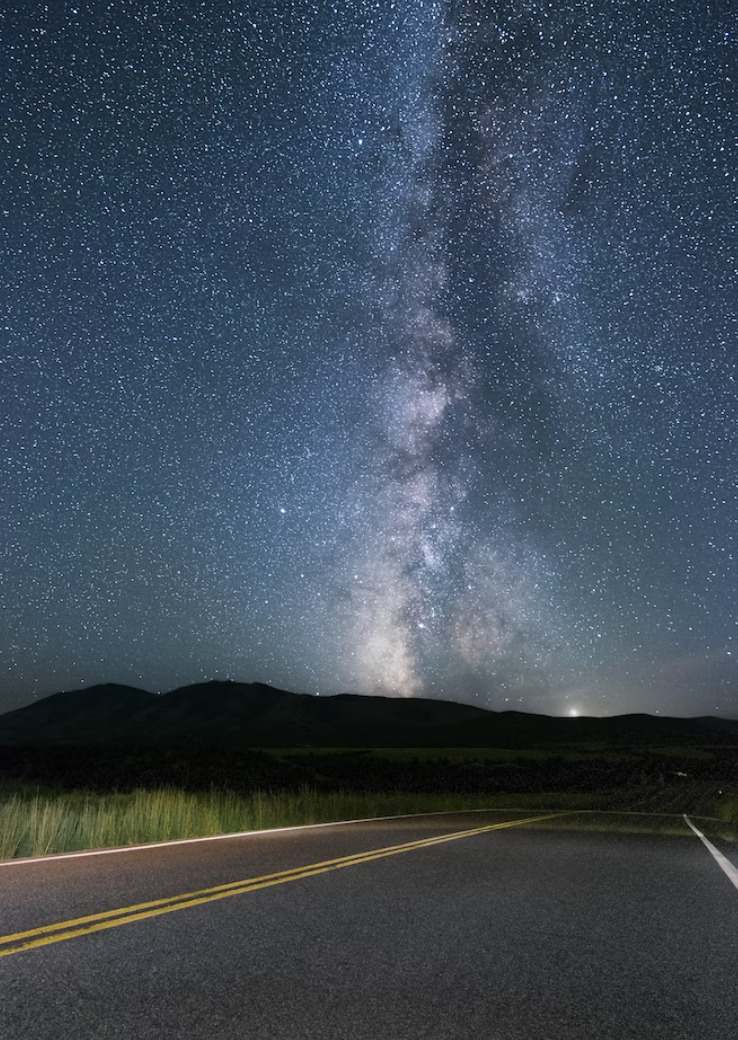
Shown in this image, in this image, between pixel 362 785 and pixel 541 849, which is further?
pixel 362 785

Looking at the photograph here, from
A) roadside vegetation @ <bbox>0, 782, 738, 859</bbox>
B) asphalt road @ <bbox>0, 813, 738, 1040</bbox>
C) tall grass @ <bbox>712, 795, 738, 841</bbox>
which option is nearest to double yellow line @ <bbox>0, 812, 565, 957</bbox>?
asphalt road @ <bbox>0, 813, 738, 1040</bbox>

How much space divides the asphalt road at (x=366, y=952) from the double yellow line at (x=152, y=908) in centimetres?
4

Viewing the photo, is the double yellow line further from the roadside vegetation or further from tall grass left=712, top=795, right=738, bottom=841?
tall grass left=712, top=795, right=738, bottom=841

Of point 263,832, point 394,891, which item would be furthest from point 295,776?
point 394,891

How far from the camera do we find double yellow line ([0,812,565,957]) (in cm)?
545

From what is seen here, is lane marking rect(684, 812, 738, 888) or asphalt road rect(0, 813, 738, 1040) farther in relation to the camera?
lane marking rect(684, 812, 738, 888)

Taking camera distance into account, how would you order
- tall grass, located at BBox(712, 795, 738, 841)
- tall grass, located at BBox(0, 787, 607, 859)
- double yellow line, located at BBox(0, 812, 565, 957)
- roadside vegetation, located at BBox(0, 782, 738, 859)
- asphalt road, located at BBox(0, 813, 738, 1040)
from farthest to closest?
tall grass, located at BBox(712, 795, 738, 841) < roadside vegetation, located at BBox(0, 782, 738, 859) < tall grass, located at BBox(0, 787, 607, 859) < double yellow line, located at BBox(0, 812, 565, 957) < asphalt road, located at BBox(0, 813, 738, 1040)

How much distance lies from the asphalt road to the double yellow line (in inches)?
1.5

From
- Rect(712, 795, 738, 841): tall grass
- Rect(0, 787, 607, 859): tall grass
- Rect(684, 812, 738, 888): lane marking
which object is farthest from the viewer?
Rect(712, 795, 738, 841): tall grass

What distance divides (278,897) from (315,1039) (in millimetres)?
3801

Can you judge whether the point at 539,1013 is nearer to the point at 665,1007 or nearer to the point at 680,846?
the point at 665,1007

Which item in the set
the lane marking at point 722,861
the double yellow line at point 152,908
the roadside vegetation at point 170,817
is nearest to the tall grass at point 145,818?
the roadside vegetation at point 170,817

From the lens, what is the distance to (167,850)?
11.3m

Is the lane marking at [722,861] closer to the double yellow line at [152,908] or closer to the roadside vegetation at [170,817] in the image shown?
the roadside vegetation at [170,817]
